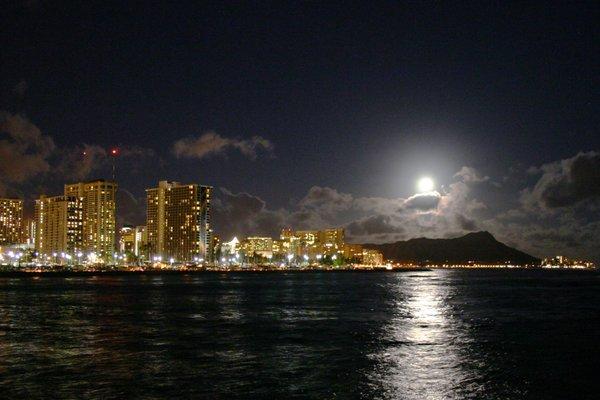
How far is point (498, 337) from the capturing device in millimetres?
42344

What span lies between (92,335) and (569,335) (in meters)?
31.8

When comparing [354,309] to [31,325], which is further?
[354,309]

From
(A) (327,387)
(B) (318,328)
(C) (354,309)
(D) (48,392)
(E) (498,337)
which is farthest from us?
(C) (354,309)

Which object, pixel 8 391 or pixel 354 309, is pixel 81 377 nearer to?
pixel 8 391

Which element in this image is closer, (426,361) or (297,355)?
(426,361)

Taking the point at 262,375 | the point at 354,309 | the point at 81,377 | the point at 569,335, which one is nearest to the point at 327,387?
the point at 262,375

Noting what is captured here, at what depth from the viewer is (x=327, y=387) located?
2564cm

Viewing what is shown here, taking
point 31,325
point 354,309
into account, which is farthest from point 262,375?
point 354,309

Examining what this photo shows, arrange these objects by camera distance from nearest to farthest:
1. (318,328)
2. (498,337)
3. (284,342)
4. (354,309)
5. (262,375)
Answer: (262,375) → (284,342) → (498,337) → (318,328) → (354,309)

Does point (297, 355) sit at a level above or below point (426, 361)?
above

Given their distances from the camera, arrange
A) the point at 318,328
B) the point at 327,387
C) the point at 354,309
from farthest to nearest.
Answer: the point at 354,309 < the point at 318,328 < the point at 327,387

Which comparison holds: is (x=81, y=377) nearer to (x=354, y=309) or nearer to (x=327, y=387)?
(x=327, y=387)

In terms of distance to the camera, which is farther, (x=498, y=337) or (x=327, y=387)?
(x=498, y=337)

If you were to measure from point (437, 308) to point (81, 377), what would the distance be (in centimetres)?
4569
